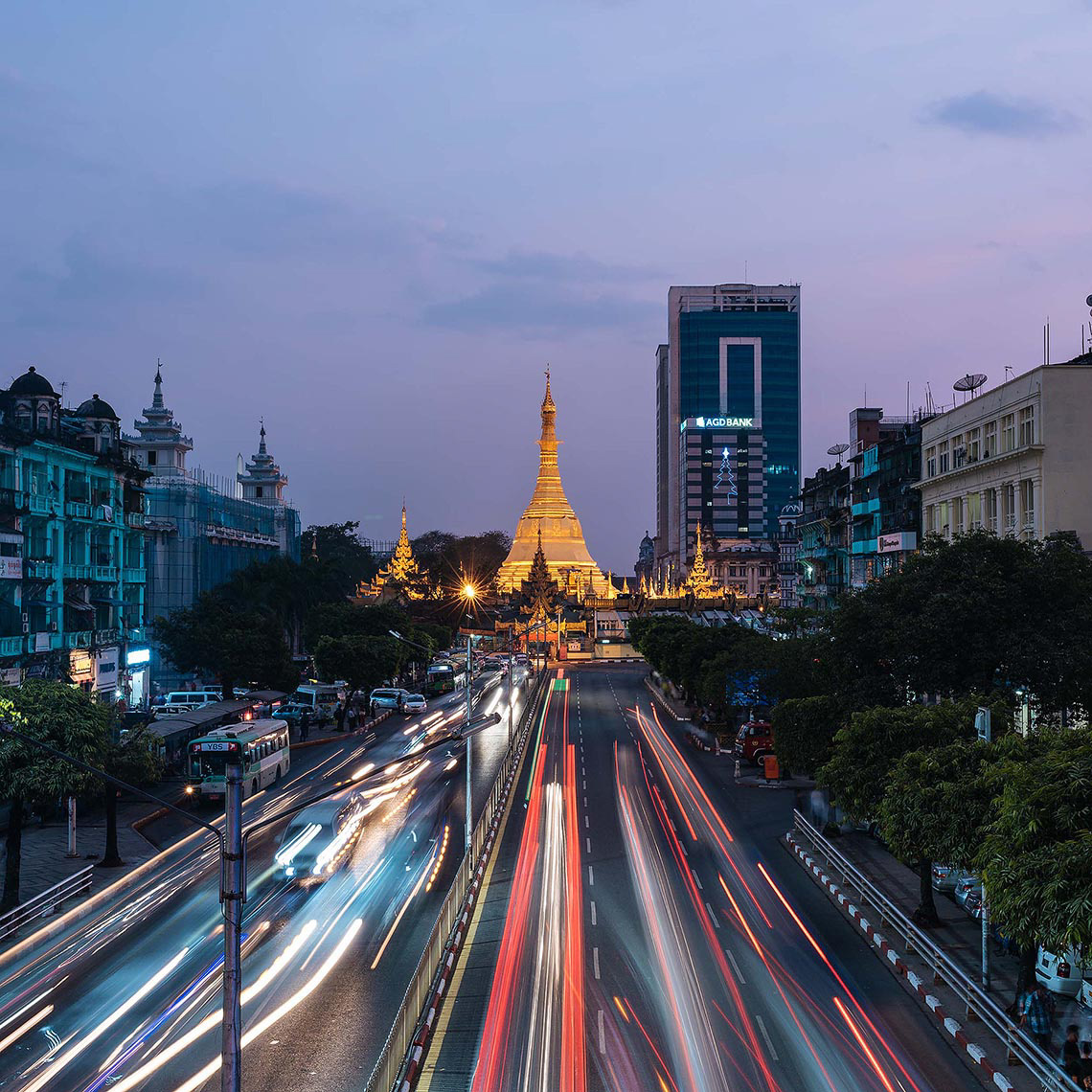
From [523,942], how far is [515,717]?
44775mm

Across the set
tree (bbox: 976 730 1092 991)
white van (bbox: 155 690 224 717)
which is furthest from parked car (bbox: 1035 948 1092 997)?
white van (bbox: 155 690 224 717)

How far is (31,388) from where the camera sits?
59.4 metres

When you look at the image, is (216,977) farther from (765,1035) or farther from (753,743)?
(753,743)

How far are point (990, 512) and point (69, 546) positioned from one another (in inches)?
1783

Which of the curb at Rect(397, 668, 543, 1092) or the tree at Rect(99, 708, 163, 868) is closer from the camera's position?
the curb at Rect(397, 668, 543, 1092)

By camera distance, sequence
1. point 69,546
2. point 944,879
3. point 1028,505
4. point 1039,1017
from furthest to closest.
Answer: point 69,546
point 1028,505
point 944,879
point 1039,1017

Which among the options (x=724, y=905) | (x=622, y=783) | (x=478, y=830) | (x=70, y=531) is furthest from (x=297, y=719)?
(x=724, y=905)

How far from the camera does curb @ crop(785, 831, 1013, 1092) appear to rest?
19.6 meters

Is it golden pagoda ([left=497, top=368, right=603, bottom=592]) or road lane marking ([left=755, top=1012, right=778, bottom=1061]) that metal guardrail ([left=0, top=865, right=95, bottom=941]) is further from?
golden pagoda ([left=497, top=368, right=603, bottom=592])

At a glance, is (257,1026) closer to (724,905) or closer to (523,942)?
(523,942)

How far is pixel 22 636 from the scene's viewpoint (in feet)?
180

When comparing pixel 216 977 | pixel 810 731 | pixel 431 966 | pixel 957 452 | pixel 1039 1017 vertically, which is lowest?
pixel 216 977

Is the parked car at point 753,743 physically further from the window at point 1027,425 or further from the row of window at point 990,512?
the window at point 1027,425

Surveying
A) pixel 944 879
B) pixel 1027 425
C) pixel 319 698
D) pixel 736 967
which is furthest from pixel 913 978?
pixel 319 698
